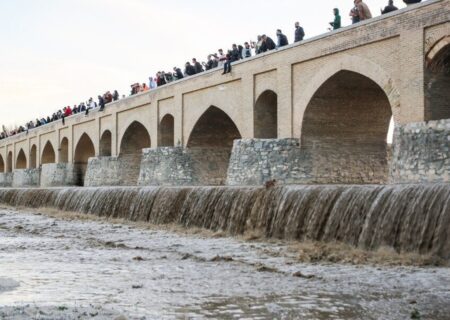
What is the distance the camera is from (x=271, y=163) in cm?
1856

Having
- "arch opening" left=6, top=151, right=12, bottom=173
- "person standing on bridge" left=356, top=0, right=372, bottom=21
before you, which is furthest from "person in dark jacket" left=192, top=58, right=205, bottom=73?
"arch opening" left=6, top=151, right=12, bottom=173

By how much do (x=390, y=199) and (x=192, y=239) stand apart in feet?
11.6

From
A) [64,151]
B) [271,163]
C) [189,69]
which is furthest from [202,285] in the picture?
[64,151]

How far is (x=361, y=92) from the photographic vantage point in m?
17.9

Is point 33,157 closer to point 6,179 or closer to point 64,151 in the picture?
point 6,179

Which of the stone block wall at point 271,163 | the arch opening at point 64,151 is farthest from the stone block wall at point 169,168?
the arch opening at point 64,151

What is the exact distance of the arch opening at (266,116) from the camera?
20.2m

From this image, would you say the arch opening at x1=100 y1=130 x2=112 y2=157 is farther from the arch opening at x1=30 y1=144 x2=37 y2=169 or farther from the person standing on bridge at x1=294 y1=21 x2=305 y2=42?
the person standing on bridge at x1=294 y1=21 x2=305 y2=42

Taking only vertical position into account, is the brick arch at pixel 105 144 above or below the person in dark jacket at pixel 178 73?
below

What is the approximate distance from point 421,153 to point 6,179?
43.4 meters

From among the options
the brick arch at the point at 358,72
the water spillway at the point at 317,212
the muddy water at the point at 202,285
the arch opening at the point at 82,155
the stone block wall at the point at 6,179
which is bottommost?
the muddy water at the point at 202,285

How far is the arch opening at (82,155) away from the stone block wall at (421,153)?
25.5 m

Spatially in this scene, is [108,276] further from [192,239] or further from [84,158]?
[84,158]

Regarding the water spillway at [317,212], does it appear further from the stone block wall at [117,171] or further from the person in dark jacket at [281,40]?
the stone block wall at [117,171]
